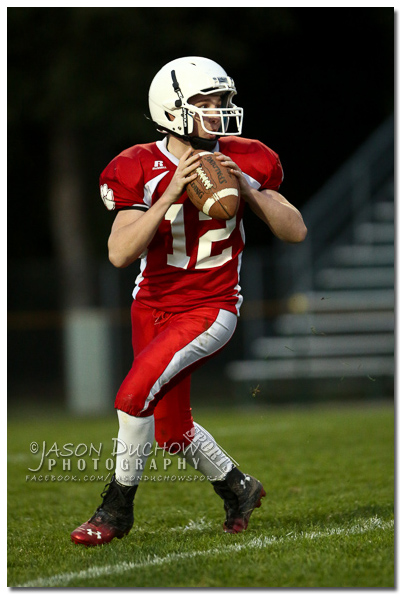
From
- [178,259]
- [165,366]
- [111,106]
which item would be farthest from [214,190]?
[111,106]

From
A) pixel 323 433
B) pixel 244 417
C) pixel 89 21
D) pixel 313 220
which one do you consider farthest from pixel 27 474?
pixel 89 21

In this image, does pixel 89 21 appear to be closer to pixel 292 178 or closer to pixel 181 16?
pixel 181 16

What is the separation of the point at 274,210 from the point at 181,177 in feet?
1.38

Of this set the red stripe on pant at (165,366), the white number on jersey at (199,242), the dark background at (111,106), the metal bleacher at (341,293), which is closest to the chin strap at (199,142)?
the white number on jersey at (199,242)

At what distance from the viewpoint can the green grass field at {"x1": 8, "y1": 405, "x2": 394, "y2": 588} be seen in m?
2.98

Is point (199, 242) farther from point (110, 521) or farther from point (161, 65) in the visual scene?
point (161, 65)

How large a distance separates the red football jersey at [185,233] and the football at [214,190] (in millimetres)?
234

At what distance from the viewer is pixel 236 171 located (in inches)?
134

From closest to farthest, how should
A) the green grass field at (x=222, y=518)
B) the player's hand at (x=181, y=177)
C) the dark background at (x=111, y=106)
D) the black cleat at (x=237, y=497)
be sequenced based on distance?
the green grass field at (x=222, y=518)
the player's hand at (x=181, y=177)
the black cleat at (x=237, y=497)
the dark background at (x=111, y=106)

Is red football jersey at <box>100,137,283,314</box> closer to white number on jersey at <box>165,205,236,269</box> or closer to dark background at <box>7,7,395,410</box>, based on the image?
white number on jersey at <box>165,205,236,269</box>

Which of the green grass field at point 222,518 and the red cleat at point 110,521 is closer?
the green grass field at point 222,518

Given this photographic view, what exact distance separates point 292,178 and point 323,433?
30.6ft

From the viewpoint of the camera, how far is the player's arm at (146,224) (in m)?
3.32

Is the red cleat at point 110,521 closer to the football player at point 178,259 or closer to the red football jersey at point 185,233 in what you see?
the football player at point 178,259
